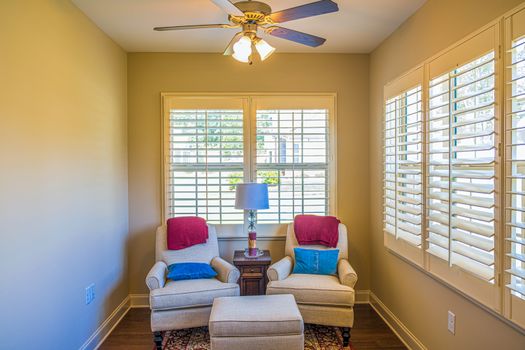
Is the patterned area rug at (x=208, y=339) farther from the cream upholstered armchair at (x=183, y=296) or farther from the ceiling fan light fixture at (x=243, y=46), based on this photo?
the ceiling fan light fixture at (x=243, y=46)

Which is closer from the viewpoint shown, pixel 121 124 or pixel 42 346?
pixel 42 346

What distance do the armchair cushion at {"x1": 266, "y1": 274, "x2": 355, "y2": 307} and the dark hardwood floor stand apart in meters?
0.43

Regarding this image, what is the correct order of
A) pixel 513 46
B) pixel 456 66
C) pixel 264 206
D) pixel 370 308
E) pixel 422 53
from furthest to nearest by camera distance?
pixel 370 308 → pixel 264 206 → pixel 422 53 → pixel 456 66 → pixel 513 46

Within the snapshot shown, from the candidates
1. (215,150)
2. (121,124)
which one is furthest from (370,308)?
(121,124)

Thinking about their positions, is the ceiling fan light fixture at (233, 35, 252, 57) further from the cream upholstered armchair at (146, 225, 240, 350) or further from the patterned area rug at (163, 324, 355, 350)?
the patterned area rug at (163, 324, 355, 350)

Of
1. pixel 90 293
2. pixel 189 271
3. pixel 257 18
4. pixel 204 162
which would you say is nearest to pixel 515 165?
pixel 257 18

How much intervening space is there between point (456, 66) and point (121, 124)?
9.96 feet

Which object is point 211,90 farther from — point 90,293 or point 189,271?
point 90,293

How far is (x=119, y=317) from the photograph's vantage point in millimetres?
3277

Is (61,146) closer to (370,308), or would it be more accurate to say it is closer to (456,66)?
(456,66)

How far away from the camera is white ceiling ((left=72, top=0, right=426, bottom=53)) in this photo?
98.7 inches

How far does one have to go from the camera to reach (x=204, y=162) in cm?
355

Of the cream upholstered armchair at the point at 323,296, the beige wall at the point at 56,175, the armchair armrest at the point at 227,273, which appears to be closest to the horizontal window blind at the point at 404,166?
the cream upholstered armchair at the point at 323,296

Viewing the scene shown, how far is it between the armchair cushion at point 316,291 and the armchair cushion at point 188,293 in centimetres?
40
